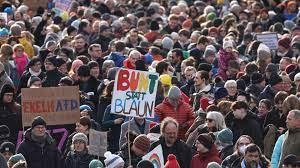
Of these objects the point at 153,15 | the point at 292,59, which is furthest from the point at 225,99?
the point at 153,15

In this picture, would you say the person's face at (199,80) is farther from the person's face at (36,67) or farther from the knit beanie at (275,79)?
the person's face at (36,67)

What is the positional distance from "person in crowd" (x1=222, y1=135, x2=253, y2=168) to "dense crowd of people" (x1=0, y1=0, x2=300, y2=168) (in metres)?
0.01

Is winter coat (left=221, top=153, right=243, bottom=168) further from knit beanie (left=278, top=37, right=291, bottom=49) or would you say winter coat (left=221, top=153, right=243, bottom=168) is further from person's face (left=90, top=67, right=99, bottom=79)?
knit beanie (left=278, top=37, right=291, bottom=49)

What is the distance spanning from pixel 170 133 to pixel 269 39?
36.9 ft

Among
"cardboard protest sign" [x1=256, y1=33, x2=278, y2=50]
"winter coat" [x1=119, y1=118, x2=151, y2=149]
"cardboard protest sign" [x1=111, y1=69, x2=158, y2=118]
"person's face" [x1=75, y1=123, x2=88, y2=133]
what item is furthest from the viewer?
"cardboard protest sign" [x1=256, y1=33, x2=278, y2=50]

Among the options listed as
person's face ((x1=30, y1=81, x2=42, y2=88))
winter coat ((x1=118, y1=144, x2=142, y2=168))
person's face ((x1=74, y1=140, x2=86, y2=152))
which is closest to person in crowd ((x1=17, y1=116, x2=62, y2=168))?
person's face ((x1=74, y1=140, x2=86, y2=152))

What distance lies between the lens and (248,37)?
1210 inches

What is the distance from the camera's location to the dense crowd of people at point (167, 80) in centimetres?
1911

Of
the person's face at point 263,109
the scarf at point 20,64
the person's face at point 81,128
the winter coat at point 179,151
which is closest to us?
the winter coat at point 179,151

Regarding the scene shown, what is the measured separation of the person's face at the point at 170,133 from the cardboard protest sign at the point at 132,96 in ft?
3.16

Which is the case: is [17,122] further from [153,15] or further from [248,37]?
[153,15]

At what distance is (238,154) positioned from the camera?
18.7m

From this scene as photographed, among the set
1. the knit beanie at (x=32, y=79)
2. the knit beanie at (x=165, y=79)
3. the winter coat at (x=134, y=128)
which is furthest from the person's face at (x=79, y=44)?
the winter coat at (x=134, y=128)

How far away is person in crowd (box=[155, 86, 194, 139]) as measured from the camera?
71.1 feet
